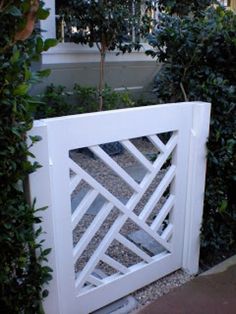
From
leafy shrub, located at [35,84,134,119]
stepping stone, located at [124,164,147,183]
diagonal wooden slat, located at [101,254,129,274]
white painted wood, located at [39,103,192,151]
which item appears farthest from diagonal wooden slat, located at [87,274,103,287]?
leafy shrub, located at [35,84,134,119]

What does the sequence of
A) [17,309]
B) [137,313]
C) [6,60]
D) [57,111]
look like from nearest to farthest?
[6,60], [17,309], [137,313], [57,111]

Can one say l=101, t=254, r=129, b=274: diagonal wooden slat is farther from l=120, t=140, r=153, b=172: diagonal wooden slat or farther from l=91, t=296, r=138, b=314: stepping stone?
A: l=120, t=140, r=153, b=172: diagonal wooden slat

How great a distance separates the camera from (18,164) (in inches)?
56.6

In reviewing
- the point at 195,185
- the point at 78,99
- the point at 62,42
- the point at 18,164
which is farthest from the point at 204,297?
the point at 62,42

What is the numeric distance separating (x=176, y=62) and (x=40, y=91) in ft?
9.96

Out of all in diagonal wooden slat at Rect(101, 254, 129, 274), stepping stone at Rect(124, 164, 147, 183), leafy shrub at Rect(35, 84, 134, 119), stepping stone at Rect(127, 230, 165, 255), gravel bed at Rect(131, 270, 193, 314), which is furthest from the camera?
leafy shrub at Rect(35, 84, 134, 119)

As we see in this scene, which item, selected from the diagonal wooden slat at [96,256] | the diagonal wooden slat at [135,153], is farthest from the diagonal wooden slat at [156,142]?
the diagonal wooden slat at [96,256]

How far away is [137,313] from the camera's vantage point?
2.04 m

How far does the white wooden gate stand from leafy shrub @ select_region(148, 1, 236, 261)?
0.13 m

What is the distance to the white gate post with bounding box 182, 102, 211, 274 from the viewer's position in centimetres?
219

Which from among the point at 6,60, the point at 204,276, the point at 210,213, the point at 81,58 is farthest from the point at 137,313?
the point at 81,58

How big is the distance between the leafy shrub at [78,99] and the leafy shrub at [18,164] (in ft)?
10.7

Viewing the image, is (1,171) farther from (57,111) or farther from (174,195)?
(57,111)

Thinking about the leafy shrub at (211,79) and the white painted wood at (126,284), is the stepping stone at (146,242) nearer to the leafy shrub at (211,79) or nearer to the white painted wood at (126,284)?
the white painted wood at (126,284)
